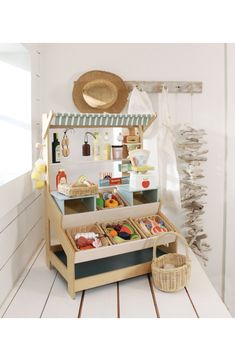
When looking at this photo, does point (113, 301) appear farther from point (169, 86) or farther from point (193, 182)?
point (169, 86)

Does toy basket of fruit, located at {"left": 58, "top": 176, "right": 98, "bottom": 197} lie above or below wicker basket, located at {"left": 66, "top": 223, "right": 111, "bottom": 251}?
above

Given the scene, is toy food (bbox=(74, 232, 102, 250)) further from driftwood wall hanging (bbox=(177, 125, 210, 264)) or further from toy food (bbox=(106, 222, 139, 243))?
driftwood wall hanging (bbox=(177, 125, 210, 264))

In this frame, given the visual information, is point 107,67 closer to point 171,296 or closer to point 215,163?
point 215,163

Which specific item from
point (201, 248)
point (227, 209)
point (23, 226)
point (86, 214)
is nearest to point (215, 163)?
point (227, 209)

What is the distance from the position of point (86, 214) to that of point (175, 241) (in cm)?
74

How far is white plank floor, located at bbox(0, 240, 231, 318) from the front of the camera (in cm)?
208

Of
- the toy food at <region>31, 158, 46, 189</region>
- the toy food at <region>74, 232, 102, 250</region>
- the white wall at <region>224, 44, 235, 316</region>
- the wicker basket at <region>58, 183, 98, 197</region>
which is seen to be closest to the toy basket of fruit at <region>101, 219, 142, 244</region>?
the toy food at <region>74, 232, 102, 250</region>

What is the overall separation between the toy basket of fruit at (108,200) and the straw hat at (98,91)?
A: 1003 mm

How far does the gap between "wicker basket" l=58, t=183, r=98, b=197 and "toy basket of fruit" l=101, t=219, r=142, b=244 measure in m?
0.28

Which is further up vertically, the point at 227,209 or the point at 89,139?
the point at 89,139

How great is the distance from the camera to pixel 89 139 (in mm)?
3490

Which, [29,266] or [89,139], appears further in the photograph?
[89,139]

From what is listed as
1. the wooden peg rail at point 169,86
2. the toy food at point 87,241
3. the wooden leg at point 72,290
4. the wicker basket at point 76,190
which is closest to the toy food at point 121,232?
the toy food at point 87,241

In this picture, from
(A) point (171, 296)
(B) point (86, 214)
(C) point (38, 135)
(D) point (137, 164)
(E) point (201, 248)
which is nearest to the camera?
(A) point (171, 296)
